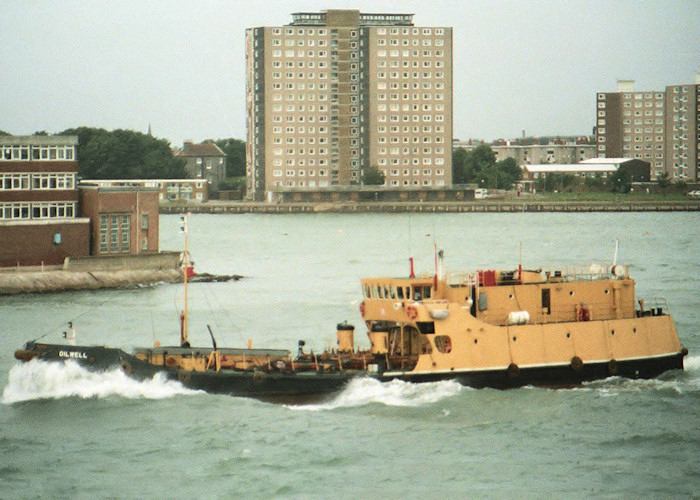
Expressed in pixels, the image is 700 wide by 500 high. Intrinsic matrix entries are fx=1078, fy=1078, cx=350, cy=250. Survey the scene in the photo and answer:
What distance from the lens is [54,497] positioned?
25812 mm

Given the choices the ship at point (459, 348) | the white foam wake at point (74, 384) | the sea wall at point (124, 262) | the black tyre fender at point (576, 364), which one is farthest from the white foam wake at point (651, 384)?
the sea wall at point (124, 262)

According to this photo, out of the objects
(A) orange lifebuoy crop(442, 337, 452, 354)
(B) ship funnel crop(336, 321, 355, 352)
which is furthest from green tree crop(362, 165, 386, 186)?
(A) orange lifebuoy crop(442, 337, 452, 354)

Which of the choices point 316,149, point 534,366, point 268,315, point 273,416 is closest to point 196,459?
point 273,416

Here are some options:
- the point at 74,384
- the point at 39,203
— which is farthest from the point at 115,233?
the point at 74,384

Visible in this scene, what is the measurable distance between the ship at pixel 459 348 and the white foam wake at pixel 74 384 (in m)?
0.26

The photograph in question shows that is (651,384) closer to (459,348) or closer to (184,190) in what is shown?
(459,348)

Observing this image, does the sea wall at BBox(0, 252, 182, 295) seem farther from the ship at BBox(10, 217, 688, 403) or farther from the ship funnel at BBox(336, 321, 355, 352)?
the ship funnel at BBox(336, 321, 355, 352)

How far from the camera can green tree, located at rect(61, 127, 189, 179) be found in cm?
17675

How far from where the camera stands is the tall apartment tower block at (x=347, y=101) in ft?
588

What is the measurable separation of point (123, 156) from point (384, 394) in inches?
6176

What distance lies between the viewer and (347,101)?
18262 cm

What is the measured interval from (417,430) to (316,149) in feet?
503

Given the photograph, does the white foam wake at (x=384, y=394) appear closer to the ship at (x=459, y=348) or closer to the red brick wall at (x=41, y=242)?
the ship at (x=459, y=348)

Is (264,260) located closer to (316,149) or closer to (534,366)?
(534,366)
